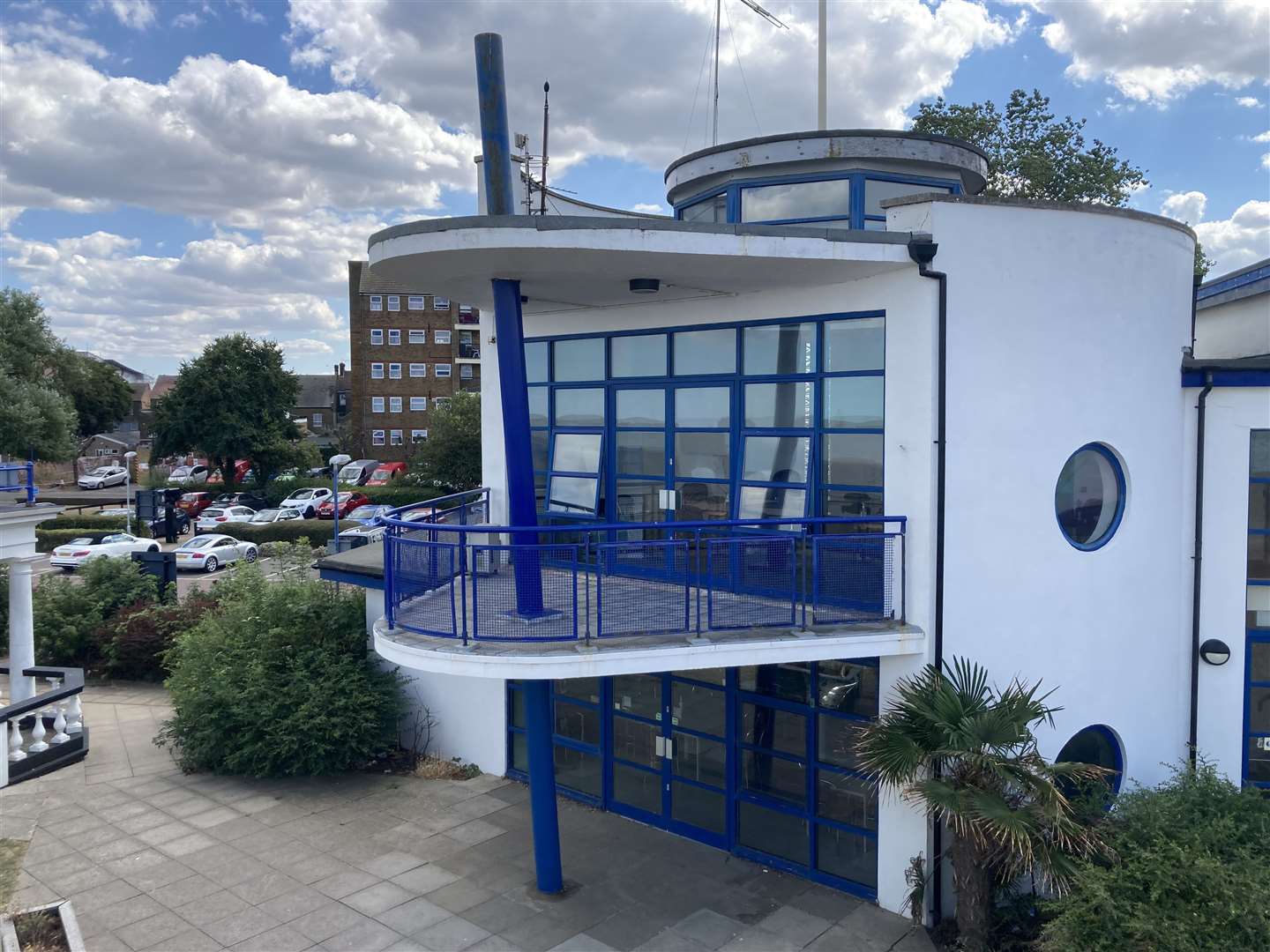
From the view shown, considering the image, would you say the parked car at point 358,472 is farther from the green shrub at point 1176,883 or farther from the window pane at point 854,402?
the green shrub at point 1176,883

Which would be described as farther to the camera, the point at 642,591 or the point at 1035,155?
the point at 1035,155

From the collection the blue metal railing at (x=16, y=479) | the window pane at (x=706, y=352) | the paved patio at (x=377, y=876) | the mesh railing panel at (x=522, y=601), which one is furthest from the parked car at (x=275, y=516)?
the mesh railing panel at (x=522, y=601)

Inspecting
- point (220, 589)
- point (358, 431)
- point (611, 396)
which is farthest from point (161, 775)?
point (358, 431)

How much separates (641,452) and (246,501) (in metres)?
41.8

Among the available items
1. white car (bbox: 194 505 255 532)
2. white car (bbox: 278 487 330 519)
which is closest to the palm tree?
white car (bbox: 194 505 255 532)

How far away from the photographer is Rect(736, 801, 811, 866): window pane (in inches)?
378

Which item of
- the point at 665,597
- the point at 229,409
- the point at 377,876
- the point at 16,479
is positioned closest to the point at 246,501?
the point at 229,409

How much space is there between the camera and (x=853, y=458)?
29.8 ft

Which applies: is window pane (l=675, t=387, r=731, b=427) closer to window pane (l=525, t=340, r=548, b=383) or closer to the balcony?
the balcony

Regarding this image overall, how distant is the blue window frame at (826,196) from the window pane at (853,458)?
2.49m

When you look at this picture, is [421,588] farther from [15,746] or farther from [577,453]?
[15,746]

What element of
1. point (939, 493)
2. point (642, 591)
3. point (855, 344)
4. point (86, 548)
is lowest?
point (86, 548)

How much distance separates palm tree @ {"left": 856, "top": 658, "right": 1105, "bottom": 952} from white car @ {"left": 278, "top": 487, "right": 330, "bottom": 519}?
38.9 meters

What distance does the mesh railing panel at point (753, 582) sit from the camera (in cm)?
852
